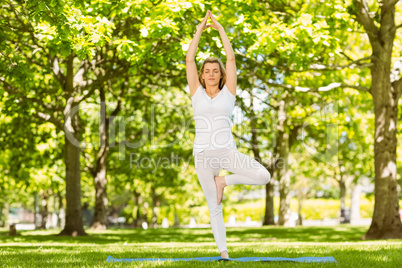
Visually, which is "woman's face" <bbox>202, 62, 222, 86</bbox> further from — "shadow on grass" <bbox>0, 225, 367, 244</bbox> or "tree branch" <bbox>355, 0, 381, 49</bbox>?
"tree branch" <bbox>355, 0, 381, 49</bbox>

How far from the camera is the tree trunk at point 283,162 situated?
25.2 metres

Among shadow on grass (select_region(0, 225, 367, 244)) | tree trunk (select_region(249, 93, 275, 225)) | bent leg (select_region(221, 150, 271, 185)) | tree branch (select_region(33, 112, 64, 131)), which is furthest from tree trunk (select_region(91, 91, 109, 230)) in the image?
bent leg (select_region(221, 150, 271, 185))

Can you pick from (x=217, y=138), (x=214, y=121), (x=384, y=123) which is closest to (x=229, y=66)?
(x=214, y=121)

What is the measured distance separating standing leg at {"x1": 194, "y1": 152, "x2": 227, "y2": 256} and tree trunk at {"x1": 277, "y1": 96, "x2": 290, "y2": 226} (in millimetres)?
18972

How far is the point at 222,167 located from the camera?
20.5ft

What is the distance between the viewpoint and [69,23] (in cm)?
984

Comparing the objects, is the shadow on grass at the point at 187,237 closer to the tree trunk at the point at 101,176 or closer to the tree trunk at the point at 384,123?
the tree trunk at the point at 384,123

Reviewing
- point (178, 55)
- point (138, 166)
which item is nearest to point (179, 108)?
point (138, 166)

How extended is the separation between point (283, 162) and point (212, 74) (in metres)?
20.1

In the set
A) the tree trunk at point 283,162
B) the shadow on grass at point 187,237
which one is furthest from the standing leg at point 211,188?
the tree trunk at point 283,162

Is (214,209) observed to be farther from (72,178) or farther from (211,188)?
(72,178)

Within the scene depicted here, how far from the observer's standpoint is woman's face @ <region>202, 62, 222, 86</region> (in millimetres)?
6309

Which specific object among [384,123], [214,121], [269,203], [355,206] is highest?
[384,123]

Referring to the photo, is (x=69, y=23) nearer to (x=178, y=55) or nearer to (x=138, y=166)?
(x=178, y=55)
